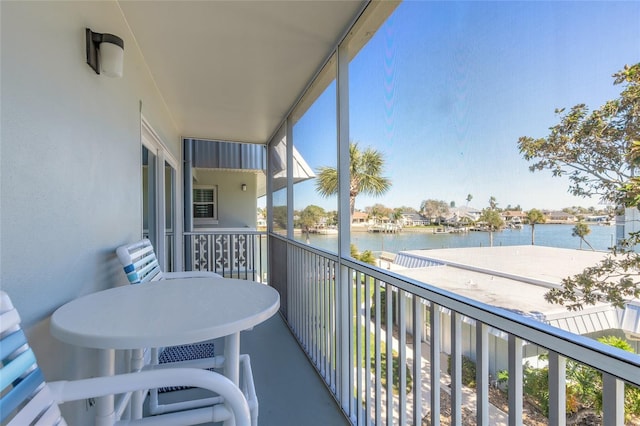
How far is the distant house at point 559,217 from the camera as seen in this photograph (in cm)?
73

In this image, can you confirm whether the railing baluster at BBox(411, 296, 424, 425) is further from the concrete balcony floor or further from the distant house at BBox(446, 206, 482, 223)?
the concrete balcony floor

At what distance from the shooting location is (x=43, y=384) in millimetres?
754

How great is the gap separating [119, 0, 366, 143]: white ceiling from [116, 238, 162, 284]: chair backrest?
146cm

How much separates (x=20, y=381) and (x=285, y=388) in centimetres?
192

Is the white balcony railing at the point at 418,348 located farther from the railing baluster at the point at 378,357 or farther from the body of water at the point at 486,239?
the body of water at the point at 486,239

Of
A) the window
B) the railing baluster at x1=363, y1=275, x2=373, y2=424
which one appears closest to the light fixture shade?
the railing baluster at x1=363, y1=275, x2=373, y2=424

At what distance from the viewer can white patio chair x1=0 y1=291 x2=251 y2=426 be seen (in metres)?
0.67

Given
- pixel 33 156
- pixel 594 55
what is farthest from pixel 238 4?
pixel 594 55

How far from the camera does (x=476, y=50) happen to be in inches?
39.9

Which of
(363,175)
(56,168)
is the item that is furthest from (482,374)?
(56,168)

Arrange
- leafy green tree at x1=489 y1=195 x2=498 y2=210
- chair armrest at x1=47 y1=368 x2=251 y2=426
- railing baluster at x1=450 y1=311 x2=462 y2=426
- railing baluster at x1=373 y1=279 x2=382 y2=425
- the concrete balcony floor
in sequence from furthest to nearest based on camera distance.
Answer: the concrete balcony floor, railing baluster at x1=373 y1=279 x2=382 y2=425, railing baluster at x1=450 y1=311 x2=462 y2=426, leafy green tree at x1=489 y1=195 x2=498 y2=210, chair armrest at x1=47 y1=368 x2=251 y2=426

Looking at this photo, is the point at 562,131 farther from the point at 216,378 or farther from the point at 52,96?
the point at 52,96

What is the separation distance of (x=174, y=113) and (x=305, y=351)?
10.5 feet

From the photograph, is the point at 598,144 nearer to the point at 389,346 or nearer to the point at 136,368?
the point at 389,346
